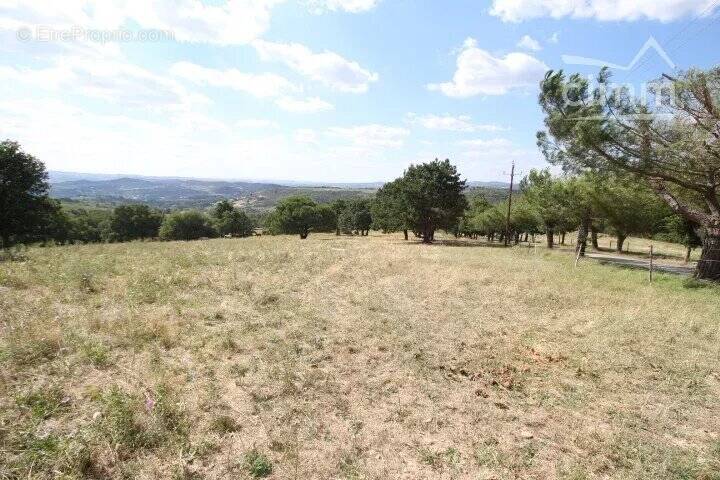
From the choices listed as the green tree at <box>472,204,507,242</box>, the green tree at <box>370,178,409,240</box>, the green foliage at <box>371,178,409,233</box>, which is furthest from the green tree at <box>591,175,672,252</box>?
the green tree at <box>472,204,507,242</box>

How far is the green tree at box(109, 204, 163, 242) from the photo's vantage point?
7781cm

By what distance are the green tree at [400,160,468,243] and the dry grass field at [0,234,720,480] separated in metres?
29.4

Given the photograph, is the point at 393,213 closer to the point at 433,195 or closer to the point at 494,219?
the point at 433,195

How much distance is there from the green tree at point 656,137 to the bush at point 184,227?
74.5 m

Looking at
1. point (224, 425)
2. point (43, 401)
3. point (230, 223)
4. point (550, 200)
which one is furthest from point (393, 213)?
point (230, 223)

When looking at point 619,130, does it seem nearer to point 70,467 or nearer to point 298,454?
point 298,454

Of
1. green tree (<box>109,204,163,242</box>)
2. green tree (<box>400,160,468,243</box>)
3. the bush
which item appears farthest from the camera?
the bush

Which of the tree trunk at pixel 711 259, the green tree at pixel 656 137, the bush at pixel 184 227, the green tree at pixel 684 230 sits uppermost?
the green tree at pixel 656 137

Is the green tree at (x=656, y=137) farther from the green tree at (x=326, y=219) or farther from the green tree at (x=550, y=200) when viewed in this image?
the green tree at (x=326, y=219)

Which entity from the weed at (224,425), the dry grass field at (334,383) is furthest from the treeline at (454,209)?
the weed at (224,425)

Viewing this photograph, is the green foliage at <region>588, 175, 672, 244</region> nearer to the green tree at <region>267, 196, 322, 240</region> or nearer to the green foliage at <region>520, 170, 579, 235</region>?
the green foliage at <region>520, 170, 579, 235</region>

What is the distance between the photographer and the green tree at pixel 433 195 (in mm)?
42125

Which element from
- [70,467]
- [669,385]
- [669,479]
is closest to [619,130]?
[669,385]

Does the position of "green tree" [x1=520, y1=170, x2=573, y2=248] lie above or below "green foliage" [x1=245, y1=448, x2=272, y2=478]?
above
